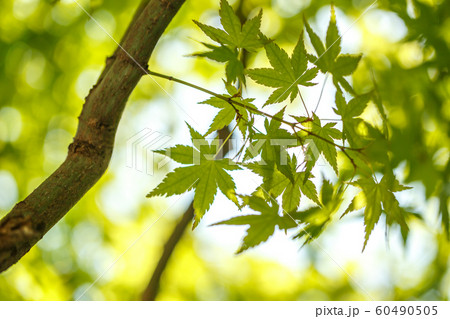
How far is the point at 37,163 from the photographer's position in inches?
107

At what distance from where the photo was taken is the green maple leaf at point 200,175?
877 mm

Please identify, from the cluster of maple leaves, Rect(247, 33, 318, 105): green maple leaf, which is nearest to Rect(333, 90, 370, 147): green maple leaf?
the cluster of maple leaves

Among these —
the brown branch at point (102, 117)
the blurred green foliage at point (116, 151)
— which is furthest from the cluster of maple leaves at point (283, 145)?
the blurred green foliage at point (116, 151)

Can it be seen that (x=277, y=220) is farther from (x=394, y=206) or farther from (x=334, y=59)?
(x=334, y=59)

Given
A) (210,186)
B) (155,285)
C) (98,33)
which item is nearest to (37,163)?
(98,33)

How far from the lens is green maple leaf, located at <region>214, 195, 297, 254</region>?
0.81m

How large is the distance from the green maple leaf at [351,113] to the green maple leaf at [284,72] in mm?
107

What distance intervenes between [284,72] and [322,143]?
211 mm

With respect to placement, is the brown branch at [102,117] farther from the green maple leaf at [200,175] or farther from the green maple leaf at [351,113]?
the green maple leaf at [351,113]

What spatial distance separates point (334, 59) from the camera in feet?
3.05

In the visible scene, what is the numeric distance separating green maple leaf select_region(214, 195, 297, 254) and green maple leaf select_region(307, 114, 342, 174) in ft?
0.47

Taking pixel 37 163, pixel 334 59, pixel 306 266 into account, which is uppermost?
pixel 334 59

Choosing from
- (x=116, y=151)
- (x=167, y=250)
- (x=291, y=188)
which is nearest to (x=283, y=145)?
(x=291, y=188)

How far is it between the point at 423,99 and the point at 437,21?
10.6 inches
